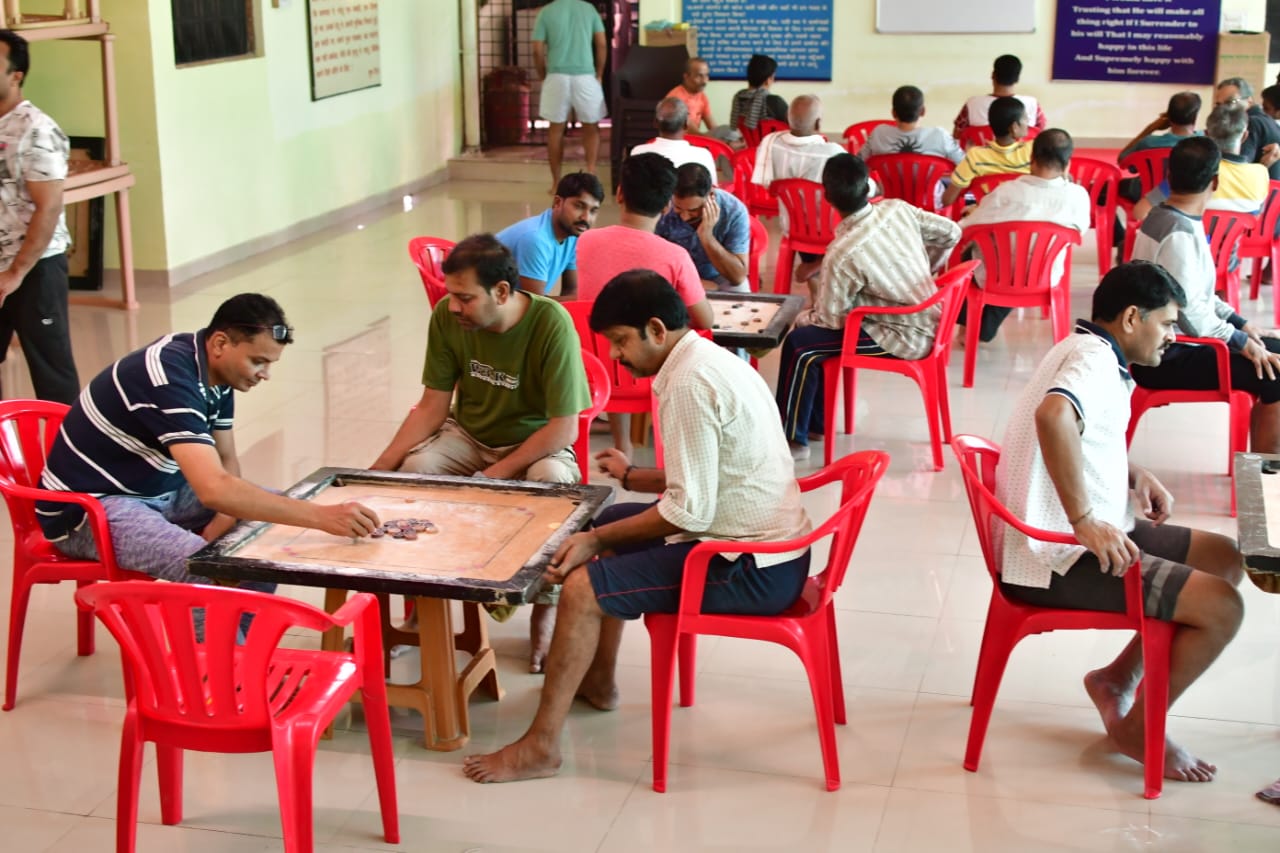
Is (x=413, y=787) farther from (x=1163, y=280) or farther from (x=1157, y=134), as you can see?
(x=1157, y=134)

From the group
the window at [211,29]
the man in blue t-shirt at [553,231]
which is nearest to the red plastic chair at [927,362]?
the man in blue t-shirt at [553,231]

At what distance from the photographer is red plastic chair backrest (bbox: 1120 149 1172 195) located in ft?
25.1

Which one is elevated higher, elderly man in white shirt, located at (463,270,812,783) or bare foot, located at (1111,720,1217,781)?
elderly man in white shirt, located at (463,270,812,783)

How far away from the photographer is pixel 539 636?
12.8 ft

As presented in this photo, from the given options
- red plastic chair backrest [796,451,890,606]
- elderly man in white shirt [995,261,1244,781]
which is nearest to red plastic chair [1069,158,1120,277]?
elderly man in white shirt [995,261,1244,781]

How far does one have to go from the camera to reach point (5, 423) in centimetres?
369

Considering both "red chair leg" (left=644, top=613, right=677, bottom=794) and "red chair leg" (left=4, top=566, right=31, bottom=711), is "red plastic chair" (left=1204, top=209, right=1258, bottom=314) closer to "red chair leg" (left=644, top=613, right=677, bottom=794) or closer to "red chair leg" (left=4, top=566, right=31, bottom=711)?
"red chair leg" (left=644, top=613, right=677, bottom=794)

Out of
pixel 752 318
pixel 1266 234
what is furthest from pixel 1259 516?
pixel 1266 234

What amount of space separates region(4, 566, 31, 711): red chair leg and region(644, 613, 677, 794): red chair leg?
1604 mm

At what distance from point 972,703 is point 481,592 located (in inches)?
53.3

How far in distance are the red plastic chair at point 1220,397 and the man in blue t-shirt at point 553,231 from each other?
198 centimetres

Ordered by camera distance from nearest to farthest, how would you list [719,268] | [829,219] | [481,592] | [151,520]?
[481,592], [151,520], [719,268], [829,219]

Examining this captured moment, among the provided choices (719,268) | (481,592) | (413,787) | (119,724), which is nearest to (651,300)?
(481,592)

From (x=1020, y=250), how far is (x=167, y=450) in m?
3.96
